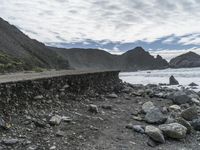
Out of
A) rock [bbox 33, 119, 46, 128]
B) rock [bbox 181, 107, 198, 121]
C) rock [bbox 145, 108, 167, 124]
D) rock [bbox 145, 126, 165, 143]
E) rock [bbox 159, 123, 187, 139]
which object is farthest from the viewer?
rock [bbox 181, 107, 198, 121]

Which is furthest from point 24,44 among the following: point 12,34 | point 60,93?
point 60,93

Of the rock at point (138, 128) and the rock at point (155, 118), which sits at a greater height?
the rock at point (155, 118)

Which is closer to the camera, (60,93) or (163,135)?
(163,135)

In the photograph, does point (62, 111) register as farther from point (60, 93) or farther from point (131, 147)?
point (131, 147)

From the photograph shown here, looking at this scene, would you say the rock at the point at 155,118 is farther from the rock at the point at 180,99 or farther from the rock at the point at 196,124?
the rock at the point at 180,99

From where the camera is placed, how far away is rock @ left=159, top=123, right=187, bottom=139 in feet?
30.2

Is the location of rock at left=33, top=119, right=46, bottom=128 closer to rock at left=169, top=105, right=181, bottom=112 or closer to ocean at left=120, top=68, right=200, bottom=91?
rock at left=169, top=105, right=181, bottom=112

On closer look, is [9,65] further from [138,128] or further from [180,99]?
[138,128]

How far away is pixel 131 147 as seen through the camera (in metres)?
8.30

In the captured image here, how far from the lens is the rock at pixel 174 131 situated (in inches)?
362

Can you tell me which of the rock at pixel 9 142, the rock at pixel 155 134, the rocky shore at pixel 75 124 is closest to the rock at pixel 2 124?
the rocky shore at pixel 75 124

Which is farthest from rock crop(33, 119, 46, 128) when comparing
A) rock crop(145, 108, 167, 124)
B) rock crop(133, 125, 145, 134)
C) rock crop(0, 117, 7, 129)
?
rock crop(145, 108, 167, 124)

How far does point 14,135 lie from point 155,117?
15.5 ft

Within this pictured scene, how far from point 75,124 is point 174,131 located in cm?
273
